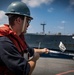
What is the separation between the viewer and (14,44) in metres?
2.52

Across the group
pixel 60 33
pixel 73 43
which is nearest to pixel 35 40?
pixel 60 33

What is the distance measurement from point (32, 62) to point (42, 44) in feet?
219

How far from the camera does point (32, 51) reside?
124 inches

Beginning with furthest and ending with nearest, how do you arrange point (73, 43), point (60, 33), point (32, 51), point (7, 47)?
point (60, 33), point (73, 43), point (32, 51), point (7, 47)

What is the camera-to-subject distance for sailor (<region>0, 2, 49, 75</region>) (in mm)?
2428

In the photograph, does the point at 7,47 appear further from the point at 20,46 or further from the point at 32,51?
the point at 32,51

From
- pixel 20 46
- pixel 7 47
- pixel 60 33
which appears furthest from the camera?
pixel 60 33

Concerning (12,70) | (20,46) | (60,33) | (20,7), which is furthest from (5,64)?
(60,33)

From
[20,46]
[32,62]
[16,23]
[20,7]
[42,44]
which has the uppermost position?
[20,7]

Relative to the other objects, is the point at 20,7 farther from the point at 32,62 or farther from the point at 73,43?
the point at 73,43

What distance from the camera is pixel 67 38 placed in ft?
212

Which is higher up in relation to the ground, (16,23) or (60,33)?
(16,23)

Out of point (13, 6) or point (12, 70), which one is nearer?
point (12, 70)

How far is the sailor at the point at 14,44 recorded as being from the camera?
95.6 inches
